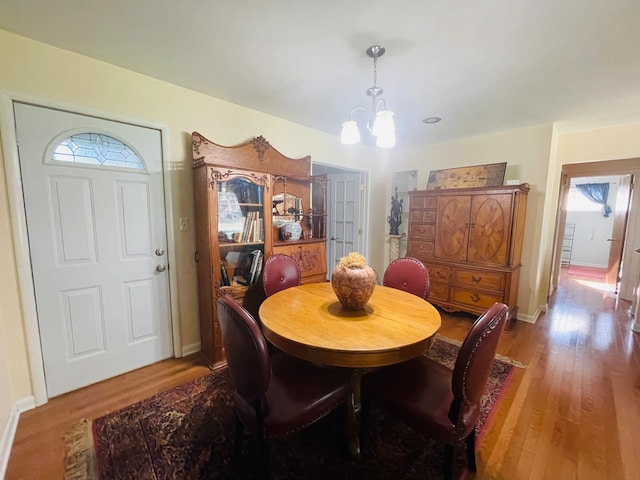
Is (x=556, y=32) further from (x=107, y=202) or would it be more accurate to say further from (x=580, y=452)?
(x=107, y=202)

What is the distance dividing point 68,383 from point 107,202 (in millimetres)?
1359

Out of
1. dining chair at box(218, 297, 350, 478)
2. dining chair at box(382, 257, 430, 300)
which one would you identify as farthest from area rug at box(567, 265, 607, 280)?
dining chair at box(218, 297, 350, 478)

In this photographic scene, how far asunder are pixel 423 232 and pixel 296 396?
9.51ft

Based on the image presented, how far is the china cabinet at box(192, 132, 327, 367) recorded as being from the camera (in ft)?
7.31

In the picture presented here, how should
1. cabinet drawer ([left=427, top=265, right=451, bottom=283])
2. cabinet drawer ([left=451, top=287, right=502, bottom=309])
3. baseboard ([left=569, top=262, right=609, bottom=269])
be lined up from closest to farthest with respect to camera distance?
1. cabinet drawer ([left=451, top=287, right=502, bottom=309])
2. cabinet drawer ([left=427, top=265, right=451, bottom=283])
3. baseboard ([left=569, top=262, right=609, bottom=269])

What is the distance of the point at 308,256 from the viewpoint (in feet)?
9.54

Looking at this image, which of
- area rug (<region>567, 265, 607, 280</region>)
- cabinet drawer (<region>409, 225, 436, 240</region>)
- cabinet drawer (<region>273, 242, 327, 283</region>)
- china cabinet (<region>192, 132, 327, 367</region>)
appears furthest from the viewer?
area rug (<region>567, 265, 607, 280</region>)

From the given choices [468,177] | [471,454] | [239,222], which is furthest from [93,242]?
[468,177]

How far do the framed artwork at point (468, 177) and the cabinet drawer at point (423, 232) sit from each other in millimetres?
564

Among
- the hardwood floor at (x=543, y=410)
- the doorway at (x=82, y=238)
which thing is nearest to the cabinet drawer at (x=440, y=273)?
the hardwood floor at (x=543, y=410)

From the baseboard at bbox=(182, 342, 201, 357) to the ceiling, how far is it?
229 cm

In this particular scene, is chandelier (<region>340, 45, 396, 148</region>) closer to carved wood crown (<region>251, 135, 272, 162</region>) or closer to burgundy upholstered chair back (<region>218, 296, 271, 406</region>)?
carved wood crown (<region>251, 135, 272, 162</region>)

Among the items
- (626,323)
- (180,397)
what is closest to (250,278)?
(180,397)

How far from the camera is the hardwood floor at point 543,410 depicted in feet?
4.65
